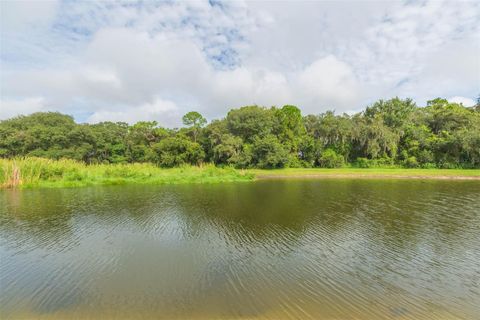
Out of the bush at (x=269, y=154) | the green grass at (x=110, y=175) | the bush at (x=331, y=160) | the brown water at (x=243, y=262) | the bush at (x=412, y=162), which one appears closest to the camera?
the brown water at (x=243, y=262)

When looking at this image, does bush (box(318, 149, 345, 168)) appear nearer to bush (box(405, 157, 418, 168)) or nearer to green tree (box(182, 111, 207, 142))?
bush (box(405, 157, 418, 168))

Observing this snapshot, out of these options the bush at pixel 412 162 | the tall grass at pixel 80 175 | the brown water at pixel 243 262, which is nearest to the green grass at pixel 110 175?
the tall grass at pixel 80 175

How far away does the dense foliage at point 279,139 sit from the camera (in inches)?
1679

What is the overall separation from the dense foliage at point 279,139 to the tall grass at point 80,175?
10.7 meters

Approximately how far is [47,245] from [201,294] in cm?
763

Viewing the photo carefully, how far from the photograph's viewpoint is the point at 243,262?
26.5 feet

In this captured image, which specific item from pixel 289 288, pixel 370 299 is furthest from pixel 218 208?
pixel 370 299

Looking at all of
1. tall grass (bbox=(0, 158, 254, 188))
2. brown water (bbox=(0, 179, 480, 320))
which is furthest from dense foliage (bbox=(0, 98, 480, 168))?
brown water (bbox=(0, 179, 480, 320))

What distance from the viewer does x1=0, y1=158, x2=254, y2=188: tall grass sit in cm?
2497

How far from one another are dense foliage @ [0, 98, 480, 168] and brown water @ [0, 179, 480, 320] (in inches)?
1124

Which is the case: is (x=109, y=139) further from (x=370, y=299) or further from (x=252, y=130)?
(x=370, y=299)

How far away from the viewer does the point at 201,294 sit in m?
6.21

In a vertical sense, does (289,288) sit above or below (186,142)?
below

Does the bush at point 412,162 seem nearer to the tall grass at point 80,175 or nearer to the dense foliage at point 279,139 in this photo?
the dense foliage at point 279,139
